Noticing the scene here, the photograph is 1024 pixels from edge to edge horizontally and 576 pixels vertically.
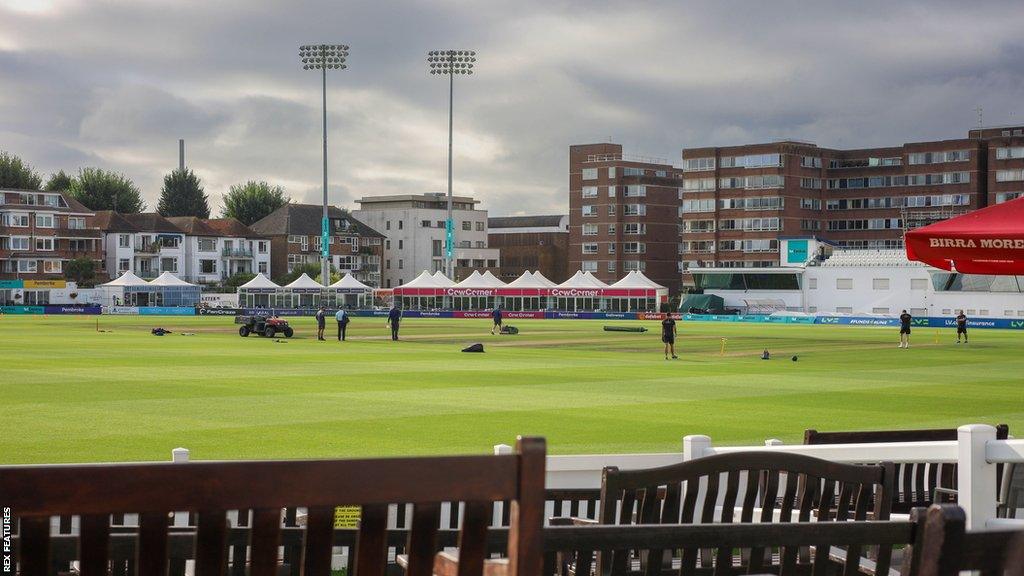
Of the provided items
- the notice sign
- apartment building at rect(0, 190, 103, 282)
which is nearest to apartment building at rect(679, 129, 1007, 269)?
apartment building at rect(0, 190, 103, 282)

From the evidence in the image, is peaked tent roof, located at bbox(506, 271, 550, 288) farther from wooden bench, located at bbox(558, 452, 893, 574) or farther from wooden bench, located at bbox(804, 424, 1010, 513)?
wooden bench, located at bbox(558, 452, 893, 574)

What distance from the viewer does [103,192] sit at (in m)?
157

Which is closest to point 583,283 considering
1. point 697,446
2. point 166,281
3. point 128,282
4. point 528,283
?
point 528,283

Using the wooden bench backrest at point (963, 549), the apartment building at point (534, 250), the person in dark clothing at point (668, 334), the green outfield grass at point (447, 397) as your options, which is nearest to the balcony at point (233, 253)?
the apartment building at point (534, 250)

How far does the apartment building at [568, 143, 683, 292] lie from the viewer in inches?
5728

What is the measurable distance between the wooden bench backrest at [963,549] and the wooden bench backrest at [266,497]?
1.11 meters

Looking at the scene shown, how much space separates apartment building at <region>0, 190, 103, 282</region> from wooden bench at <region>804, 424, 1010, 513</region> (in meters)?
130

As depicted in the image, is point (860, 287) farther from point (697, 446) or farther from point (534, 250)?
point (697, 446)

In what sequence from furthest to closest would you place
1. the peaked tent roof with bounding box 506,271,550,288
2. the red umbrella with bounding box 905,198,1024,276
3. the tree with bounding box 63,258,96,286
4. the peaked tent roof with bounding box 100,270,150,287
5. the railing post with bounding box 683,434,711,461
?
the tree with bounding box 63,258,96,286, the peaked tent roof with bounding box 100,270,150,287, the peaked tent roof with bounding box 506,271,550,288, the red umbrella with bounding box 905,198,1024,276, the railing post with bounding box 683,434,711,461

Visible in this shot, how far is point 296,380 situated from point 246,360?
9.04 m

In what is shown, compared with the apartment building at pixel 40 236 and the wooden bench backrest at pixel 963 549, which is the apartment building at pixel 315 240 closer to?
the apartment building at pixel 40 236

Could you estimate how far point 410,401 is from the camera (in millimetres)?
25359

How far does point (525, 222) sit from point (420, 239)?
21.9 m

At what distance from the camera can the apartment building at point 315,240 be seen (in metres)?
152
